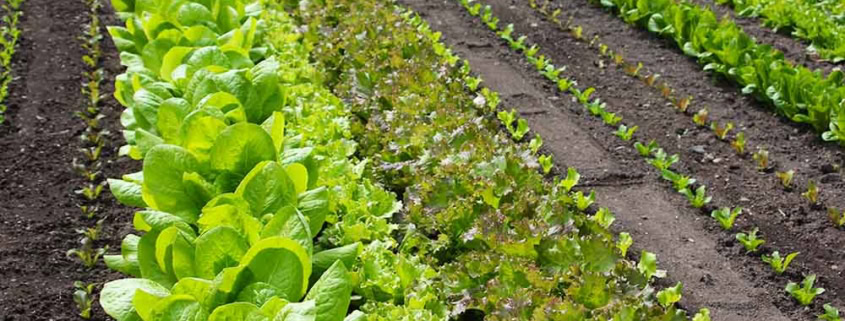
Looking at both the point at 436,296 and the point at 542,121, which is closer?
the point at 436,296

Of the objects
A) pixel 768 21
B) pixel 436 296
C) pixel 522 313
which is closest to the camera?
pixel 522 313

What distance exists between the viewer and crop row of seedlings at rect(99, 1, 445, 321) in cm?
333

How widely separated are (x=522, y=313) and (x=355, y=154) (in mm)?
2421

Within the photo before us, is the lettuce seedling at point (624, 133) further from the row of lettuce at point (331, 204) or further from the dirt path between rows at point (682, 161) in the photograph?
the row of lettuce at point (331, 204)

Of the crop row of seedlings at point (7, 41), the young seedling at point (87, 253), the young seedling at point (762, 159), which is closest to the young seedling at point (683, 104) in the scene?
the young seedling at point (762, 159)

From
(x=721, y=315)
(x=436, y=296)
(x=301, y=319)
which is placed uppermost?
(x=301, y=319)

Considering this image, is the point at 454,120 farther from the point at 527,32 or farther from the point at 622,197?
the point at 527,32

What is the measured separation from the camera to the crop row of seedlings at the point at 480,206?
3.98 metres

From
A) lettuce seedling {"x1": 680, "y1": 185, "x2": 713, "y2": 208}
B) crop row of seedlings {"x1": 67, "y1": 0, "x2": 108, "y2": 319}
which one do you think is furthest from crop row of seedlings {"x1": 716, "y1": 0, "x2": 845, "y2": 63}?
crop row of seedlings {"x1": 67, "y1": 0, "x2": 108, "y2": 319}

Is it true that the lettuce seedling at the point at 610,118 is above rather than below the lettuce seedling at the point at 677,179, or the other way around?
below

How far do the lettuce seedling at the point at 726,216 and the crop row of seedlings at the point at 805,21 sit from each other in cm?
Result: 315

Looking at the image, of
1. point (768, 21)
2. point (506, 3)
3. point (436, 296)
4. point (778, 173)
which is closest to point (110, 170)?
point (436, 296)

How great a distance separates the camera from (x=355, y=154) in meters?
6.06

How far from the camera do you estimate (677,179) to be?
6.27 meters
